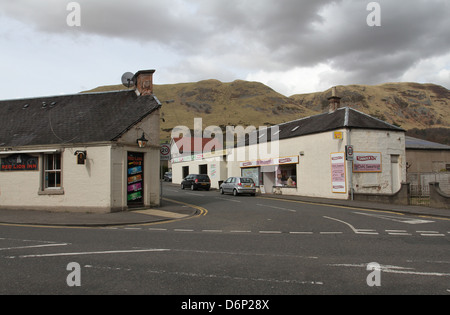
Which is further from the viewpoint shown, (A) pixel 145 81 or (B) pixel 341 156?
(B) pixel 341 156

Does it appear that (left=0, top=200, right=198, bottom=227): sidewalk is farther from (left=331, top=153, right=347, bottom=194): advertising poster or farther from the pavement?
(left=331, top=153, right=347, bottom=194): advertising poster

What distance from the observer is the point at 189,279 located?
17.9 ft

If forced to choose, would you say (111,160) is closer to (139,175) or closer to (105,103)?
(139,175)

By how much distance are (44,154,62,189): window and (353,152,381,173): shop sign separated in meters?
18.3

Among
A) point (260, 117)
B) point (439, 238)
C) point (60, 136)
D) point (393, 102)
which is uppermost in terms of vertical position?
point (393, 102)

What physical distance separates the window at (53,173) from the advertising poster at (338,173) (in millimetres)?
17411

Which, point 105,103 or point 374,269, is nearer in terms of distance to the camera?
point 374,269

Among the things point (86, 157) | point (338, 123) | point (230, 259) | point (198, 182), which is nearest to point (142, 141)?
point (86, 157)

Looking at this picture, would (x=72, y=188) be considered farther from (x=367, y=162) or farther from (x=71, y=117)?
(x=367, y=162)

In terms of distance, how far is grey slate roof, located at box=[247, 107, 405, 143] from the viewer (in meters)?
24.3

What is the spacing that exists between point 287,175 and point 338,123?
733cm

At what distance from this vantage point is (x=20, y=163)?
17.0 m
